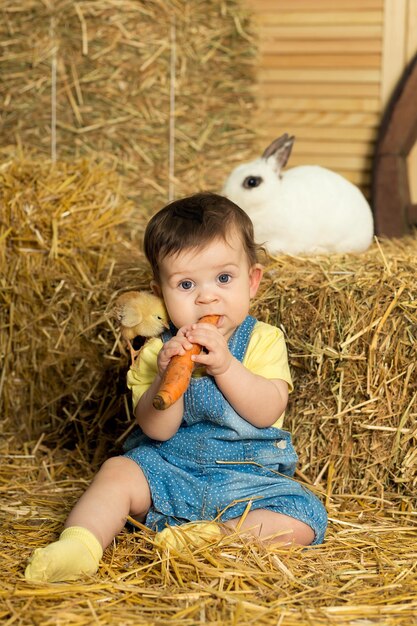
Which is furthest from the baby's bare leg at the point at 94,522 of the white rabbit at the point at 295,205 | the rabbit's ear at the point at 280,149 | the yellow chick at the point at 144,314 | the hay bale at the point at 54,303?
the rabbit's ear at the point at 280,149

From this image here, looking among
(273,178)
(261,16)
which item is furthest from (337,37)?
(273,178)

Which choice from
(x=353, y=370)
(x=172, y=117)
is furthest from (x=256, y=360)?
(x=172, y=117)

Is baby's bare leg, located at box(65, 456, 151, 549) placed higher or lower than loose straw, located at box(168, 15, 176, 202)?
lower

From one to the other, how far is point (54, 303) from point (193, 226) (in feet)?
2.73

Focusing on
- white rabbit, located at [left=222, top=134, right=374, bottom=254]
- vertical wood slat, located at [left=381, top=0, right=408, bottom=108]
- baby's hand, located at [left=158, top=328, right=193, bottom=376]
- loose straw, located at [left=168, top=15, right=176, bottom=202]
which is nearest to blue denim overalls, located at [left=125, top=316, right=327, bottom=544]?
baby's hand, located at [left=158, top=328, right=193, bottom=376]

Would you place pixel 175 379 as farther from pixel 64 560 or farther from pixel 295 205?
pixel 295 205

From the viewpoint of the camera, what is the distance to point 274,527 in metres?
1.89

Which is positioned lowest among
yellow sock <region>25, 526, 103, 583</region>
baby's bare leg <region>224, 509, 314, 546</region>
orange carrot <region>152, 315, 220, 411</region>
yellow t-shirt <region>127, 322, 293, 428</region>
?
baby's bare leg <region>224, 509, 314, 546</region>

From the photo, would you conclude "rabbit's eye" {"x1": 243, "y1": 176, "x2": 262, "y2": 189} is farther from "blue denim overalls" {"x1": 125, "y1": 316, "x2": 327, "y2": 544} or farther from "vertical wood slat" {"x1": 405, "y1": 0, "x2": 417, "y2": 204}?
"vertical wood slat" {"x1": 405, "y1": 0, "x2": 417, "y2": 204}

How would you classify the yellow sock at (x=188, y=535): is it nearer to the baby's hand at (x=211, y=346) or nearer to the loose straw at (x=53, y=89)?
the baby's hand at (x=211, y=346)

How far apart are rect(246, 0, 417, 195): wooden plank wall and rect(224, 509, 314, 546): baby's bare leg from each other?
2.24 m

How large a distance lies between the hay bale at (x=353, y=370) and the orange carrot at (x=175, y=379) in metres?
0.49

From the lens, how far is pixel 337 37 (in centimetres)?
380

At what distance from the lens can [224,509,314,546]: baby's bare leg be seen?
1.87 metres
